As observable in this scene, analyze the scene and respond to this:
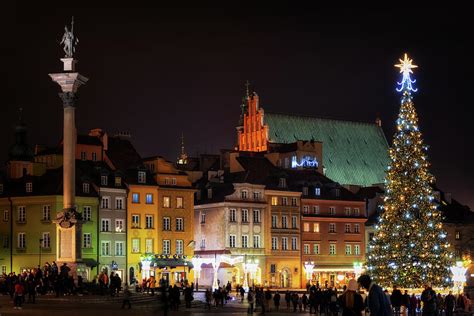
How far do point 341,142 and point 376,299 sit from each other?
309 feet

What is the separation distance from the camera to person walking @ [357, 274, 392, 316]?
17.2 metres

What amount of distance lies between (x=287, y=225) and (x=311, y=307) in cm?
3781

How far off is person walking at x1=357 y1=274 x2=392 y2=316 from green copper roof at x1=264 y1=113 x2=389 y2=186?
88.2 m

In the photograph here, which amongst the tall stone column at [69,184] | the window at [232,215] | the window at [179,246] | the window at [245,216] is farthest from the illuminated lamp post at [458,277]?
the window at [245,216]

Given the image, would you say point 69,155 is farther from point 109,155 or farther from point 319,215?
point 319,215

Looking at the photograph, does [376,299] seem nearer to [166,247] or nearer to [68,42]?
[68,42]

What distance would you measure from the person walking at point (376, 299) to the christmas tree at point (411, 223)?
1316 inches

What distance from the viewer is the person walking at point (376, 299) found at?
17.2 meters

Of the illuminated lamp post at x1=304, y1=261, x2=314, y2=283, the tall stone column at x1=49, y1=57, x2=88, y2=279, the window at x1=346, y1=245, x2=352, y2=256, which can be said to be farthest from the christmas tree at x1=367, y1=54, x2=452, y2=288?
the window at x1=346, y1=245, x2=352, y2=256

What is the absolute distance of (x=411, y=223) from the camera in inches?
1989

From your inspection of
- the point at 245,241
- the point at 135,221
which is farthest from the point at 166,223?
the point at 245,241

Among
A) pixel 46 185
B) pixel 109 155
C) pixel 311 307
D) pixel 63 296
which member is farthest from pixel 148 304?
pixel 109 155

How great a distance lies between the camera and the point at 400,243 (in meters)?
50.6

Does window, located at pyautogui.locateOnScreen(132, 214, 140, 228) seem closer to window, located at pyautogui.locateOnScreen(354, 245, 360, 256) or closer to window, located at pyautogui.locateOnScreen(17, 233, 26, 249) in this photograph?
window, located at pyautogui.locateOnScreen(17, 233, 26, 249)
